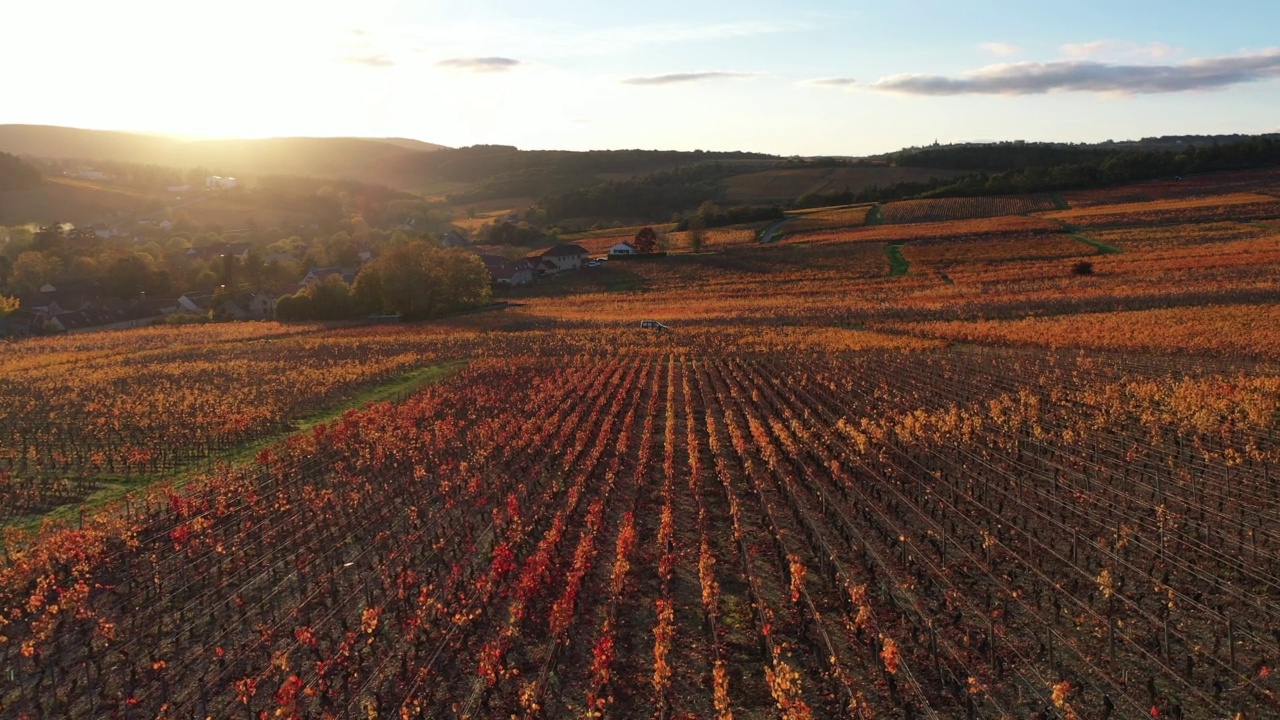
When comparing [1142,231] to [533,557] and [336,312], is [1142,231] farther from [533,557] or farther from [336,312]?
[533,557]

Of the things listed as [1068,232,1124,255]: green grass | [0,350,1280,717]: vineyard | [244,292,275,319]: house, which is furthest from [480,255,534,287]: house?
[0,350,1280,717]: vineyard

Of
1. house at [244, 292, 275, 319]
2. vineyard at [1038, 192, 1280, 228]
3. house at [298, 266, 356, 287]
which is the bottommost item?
house at [244, 292, 275, 319]

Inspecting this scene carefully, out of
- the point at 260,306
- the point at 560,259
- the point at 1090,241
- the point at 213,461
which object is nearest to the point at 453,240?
the point at 560,259

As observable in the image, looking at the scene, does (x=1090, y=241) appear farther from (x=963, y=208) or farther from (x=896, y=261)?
(x=963, y=208)

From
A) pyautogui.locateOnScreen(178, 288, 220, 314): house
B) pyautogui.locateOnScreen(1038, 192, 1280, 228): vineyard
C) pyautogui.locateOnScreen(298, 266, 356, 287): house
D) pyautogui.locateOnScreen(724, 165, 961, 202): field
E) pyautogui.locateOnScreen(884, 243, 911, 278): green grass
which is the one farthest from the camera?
pyautogui.locateOnScreen(724, 165, 961, 202): field

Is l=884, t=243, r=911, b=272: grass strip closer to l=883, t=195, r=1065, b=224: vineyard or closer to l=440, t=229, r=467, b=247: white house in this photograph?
l=883, t=195, r=1065, b=224: vineyard

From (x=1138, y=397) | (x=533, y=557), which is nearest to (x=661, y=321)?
(x=1138, y=397)
